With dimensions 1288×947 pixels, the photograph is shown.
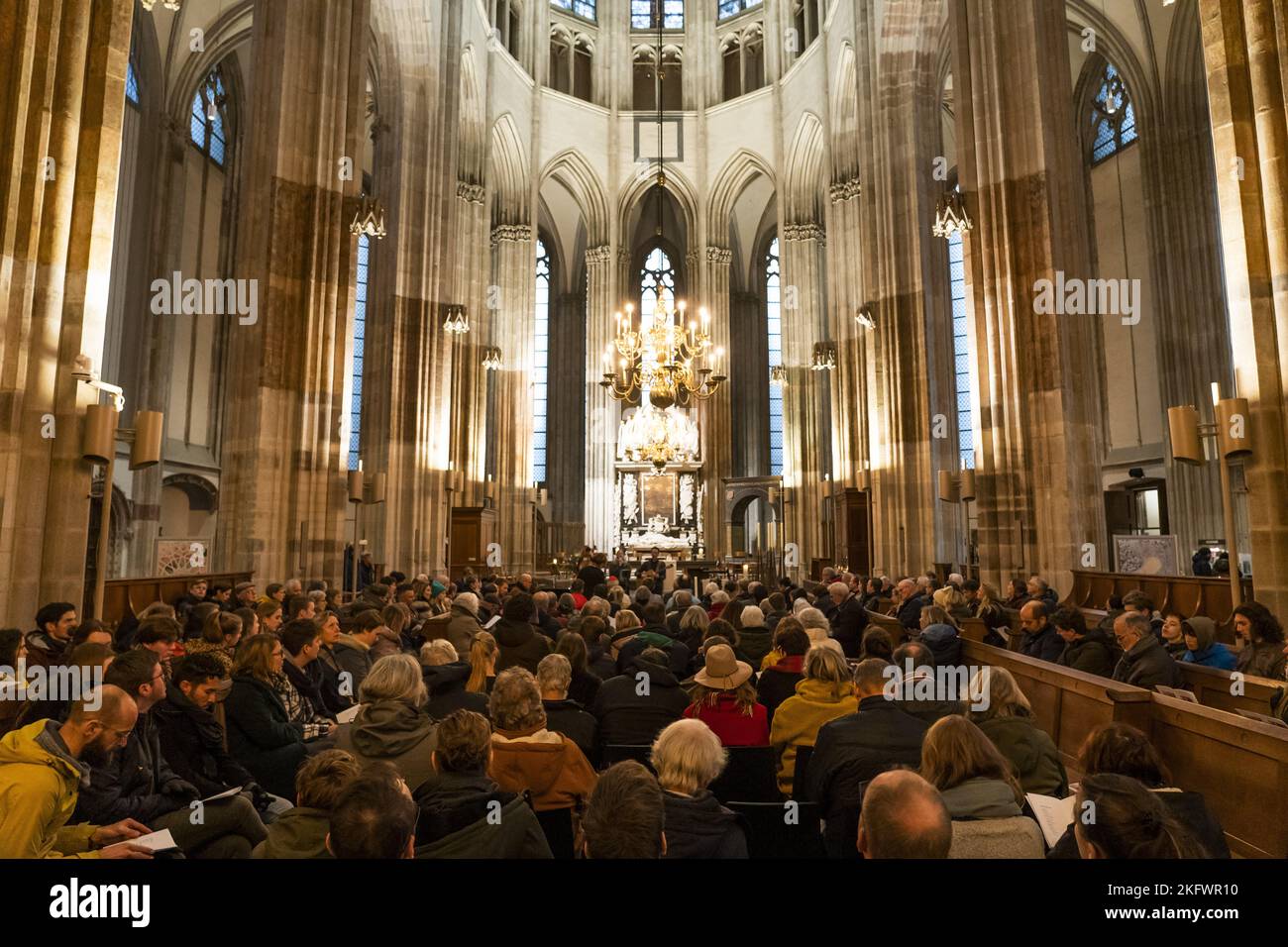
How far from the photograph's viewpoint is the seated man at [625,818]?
2.21 meters

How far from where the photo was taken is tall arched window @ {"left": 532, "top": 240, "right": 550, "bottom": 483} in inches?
1283

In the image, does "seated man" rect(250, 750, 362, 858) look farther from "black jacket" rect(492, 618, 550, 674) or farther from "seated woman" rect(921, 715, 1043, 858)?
"black jacket" rect(492, 618, 550, 674)

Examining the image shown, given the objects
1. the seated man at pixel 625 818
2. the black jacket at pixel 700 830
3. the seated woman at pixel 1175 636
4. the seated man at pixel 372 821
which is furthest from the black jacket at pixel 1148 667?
the seated man at pixel 372 821

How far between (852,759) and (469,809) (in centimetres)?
162

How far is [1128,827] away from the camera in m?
2.02

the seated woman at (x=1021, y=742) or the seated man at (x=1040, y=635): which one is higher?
the seated man at (x=1040, y=635)

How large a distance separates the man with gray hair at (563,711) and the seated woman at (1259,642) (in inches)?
169

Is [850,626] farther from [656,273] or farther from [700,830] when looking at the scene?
[656,273]

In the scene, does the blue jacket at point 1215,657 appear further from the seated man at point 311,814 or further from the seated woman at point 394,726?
the seated man at point 311,814

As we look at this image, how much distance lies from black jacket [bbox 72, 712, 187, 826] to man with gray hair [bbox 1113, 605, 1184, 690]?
508 centimetres

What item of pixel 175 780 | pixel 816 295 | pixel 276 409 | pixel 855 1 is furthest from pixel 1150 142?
pixel 175 780

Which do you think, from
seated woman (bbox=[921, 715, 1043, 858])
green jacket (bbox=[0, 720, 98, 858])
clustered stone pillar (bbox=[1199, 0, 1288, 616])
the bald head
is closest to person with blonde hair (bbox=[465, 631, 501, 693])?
green jacket (bbox=[0, 720, 98, 858])
